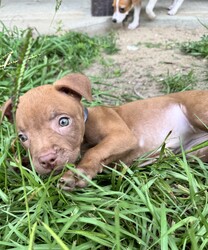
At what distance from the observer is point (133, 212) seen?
290 centimetres

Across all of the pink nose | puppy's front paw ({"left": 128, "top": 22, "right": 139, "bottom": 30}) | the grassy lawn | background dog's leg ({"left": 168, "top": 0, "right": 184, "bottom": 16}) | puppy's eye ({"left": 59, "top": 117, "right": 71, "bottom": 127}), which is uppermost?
puppy's eye ({"left": 59, "top": 117, "right": 71, "bottom": 127})

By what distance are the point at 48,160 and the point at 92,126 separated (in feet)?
2.65

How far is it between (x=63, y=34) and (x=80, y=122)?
13.4 ft

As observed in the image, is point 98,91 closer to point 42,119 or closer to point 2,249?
point 42,119

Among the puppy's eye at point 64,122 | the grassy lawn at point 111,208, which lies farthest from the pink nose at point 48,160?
the puppy's eye at point 64,122

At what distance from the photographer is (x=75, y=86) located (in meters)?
3.35

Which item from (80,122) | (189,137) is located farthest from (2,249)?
(189,137)

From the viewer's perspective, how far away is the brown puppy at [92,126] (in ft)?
9.87

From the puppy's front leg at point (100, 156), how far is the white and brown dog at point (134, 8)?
5049 mm

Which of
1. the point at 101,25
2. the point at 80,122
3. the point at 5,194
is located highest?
the point at 80,122

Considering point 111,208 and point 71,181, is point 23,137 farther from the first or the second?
point 111,208

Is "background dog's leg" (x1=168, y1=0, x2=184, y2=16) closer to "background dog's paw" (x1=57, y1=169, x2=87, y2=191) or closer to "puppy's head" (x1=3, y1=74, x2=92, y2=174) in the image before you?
"puppy's head" (x1=3, y1=74, x2=92, y2=174)

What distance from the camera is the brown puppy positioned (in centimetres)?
301

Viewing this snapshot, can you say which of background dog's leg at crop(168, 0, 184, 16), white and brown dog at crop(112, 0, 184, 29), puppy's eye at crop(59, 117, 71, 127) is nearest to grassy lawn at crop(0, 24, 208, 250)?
puppy's eye at crop(59, 117, 71, 127)
